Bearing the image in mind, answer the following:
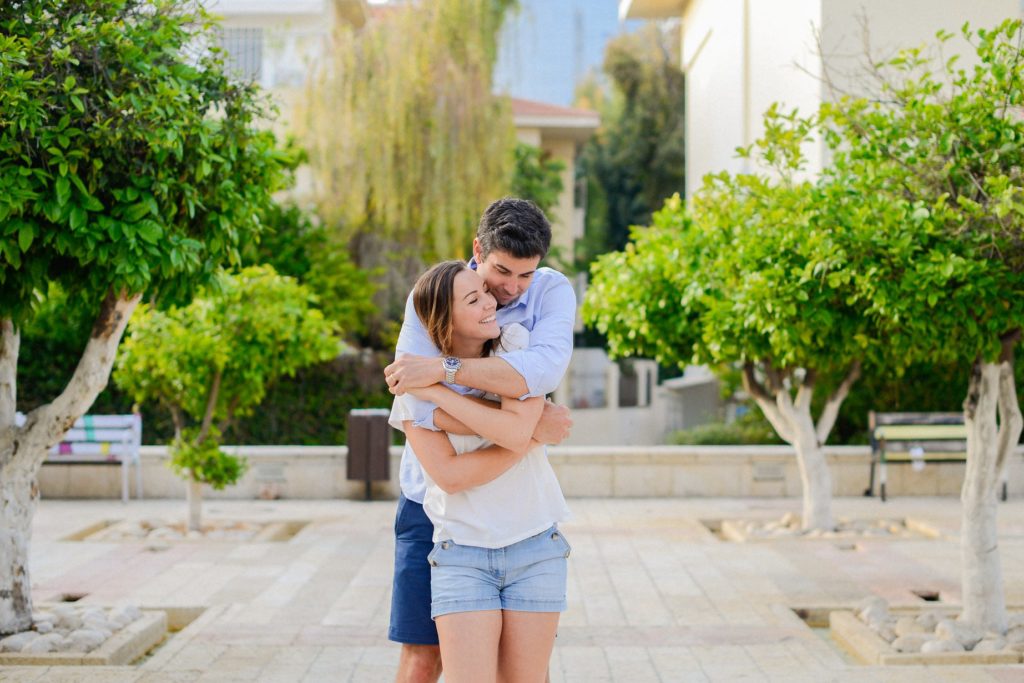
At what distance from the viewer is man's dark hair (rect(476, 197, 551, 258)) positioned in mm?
3580

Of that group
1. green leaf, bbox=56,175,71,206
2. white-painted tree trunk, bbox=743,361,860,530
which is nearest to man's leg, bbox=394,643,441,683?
green leaf, bbox=56,175,71,206

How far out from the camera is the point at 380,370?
1803 cm

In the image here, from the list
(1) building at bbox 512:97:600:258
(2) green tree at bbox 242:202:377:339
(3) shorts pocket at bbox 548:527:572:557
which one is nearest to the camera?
(3) shorts pocket at bbox 548:527:572:557

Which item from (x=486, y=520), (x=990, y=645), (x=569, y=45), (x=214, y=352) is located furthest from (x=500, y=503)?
(x=569, y=45)

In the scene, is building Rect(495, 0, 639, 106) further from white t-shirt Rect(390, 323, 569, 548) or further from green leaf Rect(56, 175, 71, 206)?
white t-shirt Rect(390, 323, 569, 548)

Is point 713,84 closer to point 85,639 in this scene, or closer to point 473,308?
point 85,639

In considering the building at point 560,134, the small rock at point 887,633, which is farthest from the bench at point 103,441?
the building at point 560,134

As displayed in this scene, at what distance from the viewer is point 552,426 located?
12.2 feet

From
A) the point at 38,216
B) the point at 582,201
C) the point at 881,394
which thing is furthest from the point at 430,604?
the point at 582,201

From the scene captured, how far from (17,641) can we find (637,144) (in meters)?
33.8

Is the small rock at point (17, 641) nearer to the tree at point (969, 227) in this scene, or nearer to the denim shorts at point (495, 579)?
the denim shorts at point (495, 579)

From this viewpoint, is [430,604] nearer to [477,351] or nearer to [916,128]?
[477,351]

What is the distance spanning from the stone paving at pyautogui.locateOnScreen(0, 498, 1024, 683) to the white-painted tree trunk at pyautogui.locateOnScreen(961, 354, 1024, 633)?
2.69 ft

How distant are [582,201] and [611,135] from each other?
3038 mm
